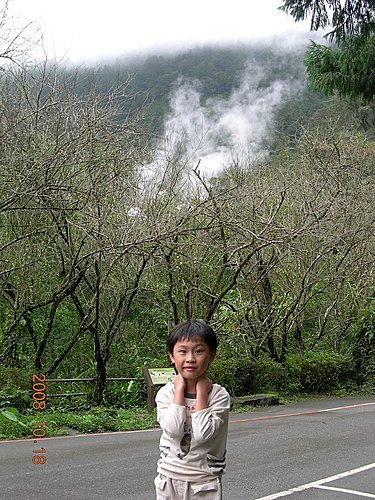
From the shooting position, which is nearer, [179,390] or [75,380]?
[179,390]

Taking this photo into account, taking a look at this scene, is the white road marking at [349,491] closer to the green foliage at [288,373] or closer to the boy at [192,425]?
the boy at [192,425]

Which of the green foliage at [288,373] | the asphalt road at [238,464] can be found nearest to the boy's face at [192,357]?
the asphalt road at [238,464]

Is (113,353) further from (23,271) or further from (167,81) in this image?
(167,81)

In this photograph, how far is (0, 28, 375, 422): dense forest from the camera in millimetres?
12203

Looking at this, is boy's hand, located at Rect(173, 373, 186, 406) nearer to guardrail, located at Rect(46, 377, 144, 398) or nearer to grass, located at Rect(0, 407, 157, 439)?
grass, located at Rect(0, 407, 157, 439)

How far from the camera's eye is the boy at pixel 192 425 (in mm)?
3305

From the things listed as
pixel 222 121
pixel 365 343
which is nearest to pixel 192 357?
pixel 365 343

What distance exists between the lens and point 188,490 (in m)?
3.30

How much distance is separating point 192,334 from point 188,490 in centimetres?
74

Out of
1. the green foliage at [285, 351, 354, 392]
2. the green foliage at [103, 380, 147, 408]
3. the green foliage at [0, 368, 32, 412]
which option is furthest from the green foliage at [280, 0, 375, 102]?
the green foliage at [285, 351, 354, 392]

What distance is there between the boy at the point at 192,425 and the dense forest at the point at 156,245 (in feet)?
20.8

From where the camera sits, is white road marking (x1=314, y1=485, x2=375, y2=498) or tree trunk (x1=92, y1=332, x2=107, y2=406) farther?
tree trunk (x1=92, y1=332, x2=107, y2=406)

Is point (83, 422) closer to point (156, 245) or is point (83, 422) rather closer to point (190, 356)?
point (156, 245)

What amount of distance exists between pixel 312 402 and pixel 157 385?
4869 millimetres
